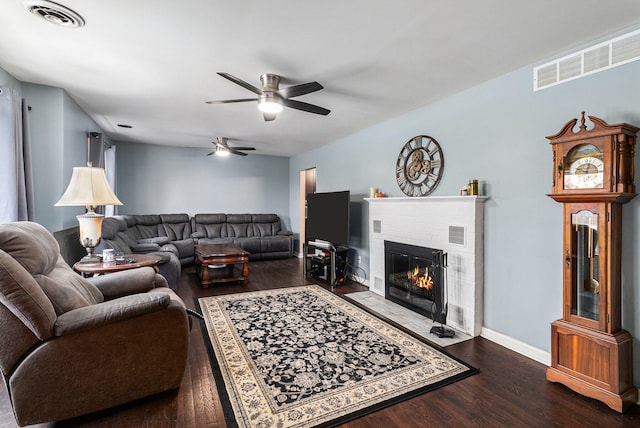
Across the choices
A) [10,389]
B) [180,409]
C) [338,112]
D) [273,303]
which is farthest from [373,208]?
[10,389]

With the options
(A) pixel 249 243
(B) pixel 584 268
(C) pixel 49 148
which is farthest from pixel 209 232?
(B) pixel 584 268

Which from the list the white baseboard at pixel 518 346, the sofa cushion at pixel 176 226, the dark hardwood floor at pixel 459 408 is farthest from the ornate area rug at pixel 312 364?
the sofa cushion at pixel 176 226

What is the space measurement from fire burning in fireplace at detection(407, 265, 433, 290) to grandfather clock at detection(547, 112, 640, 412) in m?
1.31

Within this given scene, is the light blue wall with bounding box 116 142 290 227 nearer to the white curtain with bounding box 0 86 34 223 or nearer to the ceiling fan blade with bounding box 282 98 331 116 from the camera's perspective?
the white curtain with bounding box 0 86 34 223

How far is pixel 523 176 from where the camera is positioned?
2.68 m

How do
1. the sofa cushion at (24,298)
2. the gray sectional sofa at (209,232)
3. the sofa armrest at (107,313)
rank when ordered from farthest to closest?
Answer: the gray sectional sofa at (209,232)
the sofa armrest at (107,313)
the sofa cushion at (24,298)

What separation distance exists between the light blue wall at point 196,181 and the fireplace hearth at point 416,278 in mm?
4574

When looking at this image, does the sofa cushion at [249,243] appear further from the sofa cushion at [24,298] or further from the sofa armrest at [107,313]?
the sofa cushion at [24,298]

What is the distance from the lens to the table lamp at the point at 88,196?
2.70 metres

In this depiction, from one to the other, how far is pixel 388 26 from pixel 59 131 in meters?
3.52

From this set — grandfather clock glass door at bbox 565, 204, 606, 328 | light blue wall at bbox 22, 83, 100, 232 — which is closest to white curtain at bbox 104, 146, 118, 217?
light blue wall at bbox 22, 83, 100, 232

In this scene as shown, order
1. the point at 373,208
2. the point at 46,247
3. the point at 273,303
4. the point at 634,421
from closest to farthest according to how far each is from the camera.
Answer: the point at 634,421 < the point at 46,247 < the point at 273,303 < the point at 373,208

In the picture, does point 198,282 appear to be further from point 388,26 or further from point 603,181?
point 603,181

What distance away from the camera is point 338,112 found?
13.3 ft
